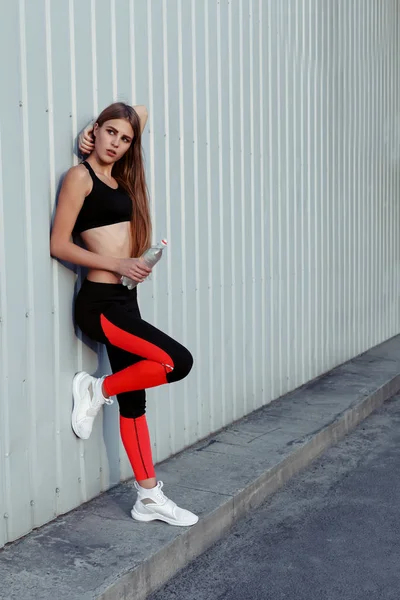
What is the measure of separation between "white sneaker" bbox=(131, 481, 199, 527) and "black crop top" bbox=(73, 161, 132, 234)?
4.12ft

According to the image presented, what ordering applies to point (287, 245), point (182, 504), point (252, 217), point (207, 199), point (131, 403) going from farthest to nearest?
point (287, 245) < point (252, 217) < point (207, 199) < point (182, 504) < point (131, 403)

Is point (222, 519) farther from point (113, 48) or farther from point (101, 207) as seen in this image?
point (113, 48)

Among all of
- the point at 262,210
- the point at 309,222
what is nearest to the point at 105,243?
the point at 262,210

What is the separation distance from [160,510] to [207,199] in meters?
2.31

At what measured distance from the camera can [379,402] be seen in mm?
7406

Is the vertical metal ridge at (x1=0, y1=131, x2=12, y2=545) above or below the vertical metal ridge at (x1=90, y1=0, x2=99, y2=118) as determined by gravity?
below

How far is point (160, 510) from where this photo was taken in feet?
13.1

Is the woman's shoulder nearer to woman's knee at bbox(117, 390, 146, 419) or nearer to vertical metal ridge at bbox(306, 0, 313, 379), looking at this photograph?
woman's knee at bbox(117, 390, 146, 419)

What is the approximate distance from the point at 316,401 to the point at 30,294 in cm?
355

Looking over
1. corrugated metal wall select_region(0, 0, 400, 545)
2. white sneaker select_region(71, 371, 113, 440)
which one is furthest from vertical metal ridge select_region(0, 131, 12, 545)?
white sneaker select_region(71, 371, 113, 440)

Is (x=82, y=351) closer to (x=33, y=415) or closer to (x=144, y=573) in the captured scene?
(x=33, y=415)

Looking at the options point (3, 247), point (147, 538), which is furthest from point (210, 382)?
point (3, 247)

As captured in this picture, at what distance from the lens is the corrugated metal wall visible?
377cm

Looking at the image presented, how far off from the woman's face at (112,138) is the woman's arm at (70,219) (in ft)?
0.56
